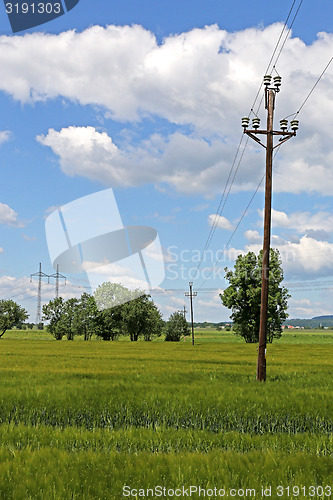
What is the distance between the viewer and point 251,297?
232 feet

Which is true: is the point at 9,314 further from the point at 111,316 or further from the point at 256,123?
the point at 256,123

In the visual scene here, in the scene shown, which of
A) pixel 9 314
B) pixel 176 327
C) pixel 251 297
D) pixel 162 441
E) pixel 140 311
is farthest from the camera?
pixel 176 327

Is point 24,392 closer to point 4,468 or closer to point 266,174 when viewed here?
point 4,468

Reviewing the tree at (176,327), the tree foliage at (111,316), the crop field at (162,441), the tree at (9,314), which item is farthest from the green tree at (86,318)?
the crop field at (162,441)

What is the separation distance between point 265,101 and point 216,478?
20.6 meters

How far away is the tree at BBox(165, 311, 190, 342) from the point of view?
429 feet

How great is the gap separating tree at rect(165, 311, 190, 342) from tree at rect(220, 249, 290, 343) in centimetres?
5568

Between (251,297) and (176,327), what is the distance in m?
69.1

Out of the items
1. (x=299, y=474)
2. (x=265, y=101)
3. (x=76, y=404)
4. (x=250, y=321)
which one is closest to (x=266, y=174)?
(x=265, y=101)

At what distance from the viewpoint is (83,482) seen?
6.55 metres

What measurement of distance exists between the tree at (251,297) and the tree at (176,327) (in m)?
55.7

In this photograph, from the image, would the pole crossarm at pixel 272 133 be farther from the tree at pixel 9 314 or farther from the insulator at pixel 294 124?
the tree at pixel 9 314

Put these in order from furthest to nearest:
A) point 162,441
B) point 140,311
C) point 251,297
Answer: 1. point 140,311
2. point 251,297
3. point 162,441

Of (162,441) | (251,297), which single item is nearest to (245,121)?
(162,441)
